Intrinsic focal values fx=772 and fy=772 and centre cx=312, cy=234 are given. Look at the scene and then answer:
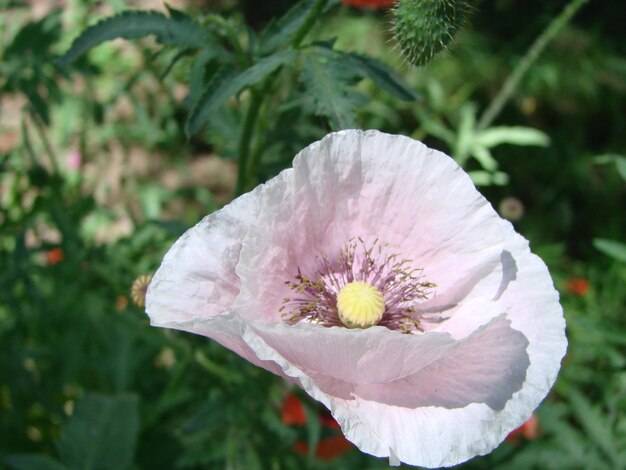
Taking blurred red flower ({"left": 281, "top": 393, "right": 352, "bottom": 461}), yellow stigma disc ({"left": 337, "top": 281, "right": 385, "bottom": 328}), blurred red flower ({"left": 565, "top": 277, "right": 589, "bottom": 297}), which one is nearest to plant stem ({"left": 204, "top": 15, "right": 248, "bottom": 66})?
yellow stigma disc ({"left": 337, "top": 281, "right": 385, "bottom": 328})

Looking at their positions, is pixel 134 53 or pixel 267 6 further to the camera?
pixel 267 6

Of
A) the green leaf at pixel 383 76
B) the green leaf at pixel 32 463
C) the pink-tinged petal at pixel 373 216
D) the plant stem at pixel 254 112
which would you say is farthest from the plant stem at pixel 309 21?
the green leaf at pixel 32 463

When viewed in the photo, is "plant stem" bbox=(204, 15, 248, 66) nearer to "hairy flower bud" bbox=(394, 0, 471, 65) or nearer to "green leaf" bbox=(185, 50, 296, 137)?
"green leaf" bbox=(185, 50, 296, 137)

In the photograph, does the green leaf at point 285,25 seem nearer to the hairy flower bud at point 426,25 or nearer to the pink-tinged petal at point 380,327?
the hairy flower bud at point 426,25

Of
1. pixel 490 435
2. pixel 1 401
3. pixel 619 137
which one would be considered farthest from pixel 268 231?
pixel 619 137

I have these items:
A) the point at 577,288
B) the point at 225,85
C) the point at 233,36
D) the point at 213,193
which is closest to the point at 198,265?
the point at 225,85

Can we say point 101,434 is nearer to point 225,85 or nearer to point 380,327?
point 225,85

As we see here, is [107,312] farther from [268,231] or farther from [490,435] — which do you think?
[490,435]
